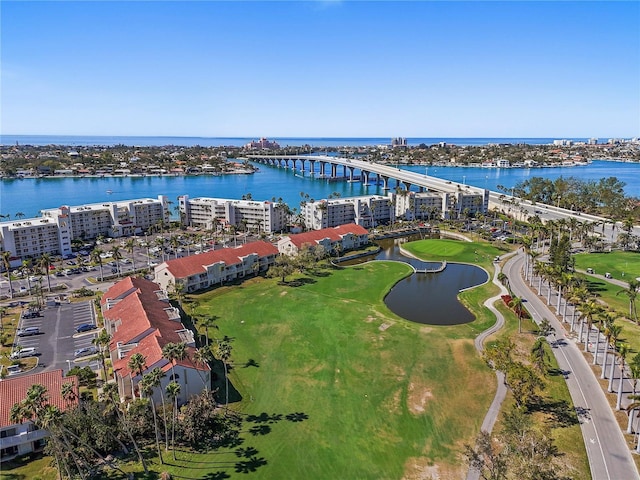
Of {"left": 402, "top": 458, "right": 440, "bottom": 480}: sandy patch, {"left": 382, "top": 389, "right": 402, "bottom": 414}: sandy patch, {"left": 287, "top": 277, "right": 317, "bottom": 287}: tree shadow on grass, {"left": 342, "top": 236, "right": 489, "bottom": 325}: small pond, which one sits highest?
{"left": 287, "top": 277, "right": 317, "bottom": 287}: tree shadow on grass

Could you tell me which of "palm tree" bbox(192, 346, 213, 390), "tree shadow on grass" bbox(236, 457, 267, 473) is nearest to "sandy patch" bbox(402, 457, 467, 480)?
"tree shadow on grass" bbox(236, 457, 267, 473)

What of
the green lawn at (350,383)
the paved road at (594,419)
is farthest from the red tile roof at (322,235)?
the paved road at (594,419)

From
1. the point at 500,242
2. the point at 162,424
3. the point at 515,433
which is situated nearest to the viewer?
the point at 515,433

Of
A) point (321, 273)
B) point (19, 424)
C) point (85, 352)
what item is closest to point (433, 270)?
point (321, 273)

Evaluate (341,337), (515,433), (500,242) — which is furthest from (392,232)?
(515,433)

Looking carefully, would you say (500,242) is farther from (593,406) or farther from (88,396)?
(88,396)

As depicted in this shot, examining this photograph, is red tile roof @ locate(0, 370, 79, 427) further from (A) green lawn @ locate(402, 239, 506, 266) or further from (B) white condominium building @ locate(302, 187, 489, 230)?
(B) white condominium building @ locate(302, 187, 489, 230)
